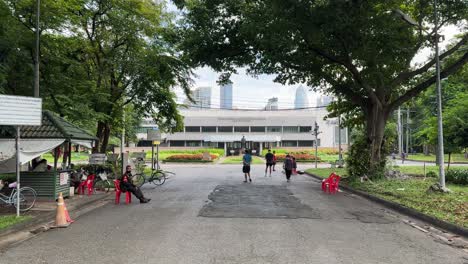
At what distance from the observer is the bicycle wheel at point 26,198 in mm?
10922

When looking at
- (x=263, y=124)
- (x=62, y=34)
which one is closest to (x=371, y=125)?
(x=62, y=34)

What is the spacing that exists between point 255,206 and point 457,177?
12252 mm

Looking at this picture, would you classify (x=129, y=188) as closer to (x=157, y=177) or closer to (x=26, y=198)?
(x=26, y=198)

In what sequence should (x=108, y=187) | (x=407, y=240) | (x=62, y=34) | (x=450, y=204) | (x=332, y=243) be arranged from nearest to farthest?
(x=332, y=243)
(x=407, y=240)
(x=450, y=204)
(x=108, y=187)
(x=62, y=34)

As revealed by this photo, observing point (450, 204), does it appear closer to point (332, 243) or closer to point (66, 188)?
point (332, 243)

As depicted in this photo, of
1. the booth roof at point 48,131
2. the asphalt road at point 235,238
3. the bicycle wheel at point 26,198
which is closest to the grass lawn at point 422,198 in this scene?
the asphalt road at point 235,238

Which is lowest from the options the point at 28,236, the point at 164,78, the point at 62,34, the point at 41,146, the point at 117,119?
the point at 28,236

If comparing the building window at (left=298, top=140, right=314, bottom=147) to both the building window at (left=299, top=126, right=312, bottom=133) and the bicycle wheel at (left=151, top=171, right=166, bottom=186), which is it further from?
the bicycle wheel at (left=151, top=171, right=166, bottom=186)

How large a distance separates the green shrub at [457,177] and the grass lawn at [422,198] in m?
2.86

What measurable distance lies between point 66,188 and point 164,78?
9.44 metres

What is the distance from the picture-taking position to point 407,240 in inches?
318

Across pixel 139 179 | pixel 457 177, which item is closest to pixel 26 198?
pixel 139 179

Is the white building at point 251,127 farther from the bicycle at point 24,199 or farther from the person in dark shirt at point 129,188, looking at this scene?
the bicycle at point 24,199

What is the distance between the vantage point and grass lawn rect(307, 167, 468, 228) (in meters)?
10.4
